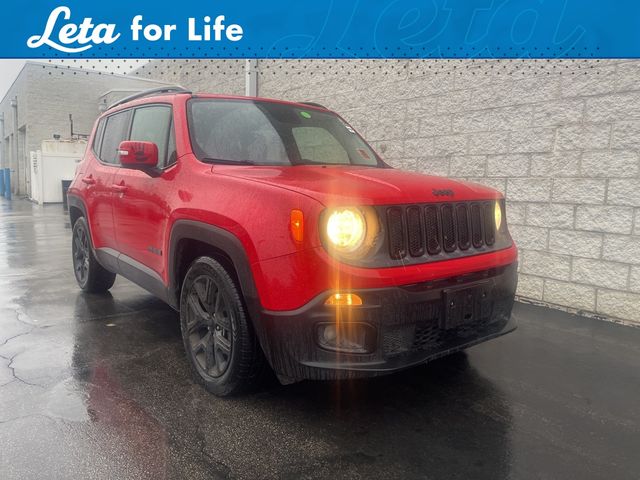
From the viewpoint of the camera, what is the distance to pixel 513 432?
2771 millimetres

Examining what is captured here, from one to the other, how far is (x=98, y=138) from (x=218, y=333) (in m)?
3.27

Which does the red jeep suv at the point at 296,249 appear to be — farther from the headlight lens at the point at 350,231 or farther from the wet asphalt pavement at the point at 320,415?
the wet asphalt pavement at the point at 320,415

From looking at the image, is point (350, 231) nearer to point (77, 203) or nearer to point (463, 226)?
point (463, 226)

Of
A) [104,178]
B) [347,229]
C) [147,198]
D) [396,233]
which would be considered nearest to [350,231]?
[347,229]

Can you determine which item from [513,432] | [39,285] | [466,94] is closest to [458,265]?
[513,432]

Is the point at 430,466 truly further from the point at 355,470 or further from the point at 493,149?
the point at 493,149

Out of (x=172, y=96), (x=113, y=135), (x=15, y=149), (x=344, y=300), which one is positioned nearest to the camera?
(x=344, y=300)

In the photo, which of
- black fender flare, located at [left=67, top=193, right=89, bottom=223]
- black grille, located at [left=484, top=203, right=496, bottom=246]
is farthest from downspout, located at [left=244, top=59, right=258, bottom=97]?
black grille, located at [left=484, top=203, right=496, bottom=246]

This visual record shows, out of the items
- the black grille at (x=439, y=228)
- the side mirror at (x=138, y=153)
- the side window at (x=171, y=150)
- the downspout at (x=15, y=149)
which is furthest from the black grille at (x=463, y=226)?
the downspout at (x=15, y=149)

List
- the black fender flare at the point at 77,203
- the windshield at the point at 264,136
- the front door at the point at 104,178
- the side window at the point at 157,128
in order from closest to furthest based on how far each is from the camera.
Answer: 1. the windshield at the point at 264,136
2. the side window at the point at 157,128
3. the front door at the point at 104,178
4. the black fender flare at the point at 77,203

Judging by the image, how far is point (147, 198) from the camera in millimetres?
3781

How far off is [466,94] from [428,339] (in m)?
3.98

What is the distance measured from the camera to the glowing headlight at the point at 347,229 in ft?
8.34

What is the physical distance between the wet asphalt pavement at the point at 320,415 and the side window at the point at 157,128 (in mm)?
1545
